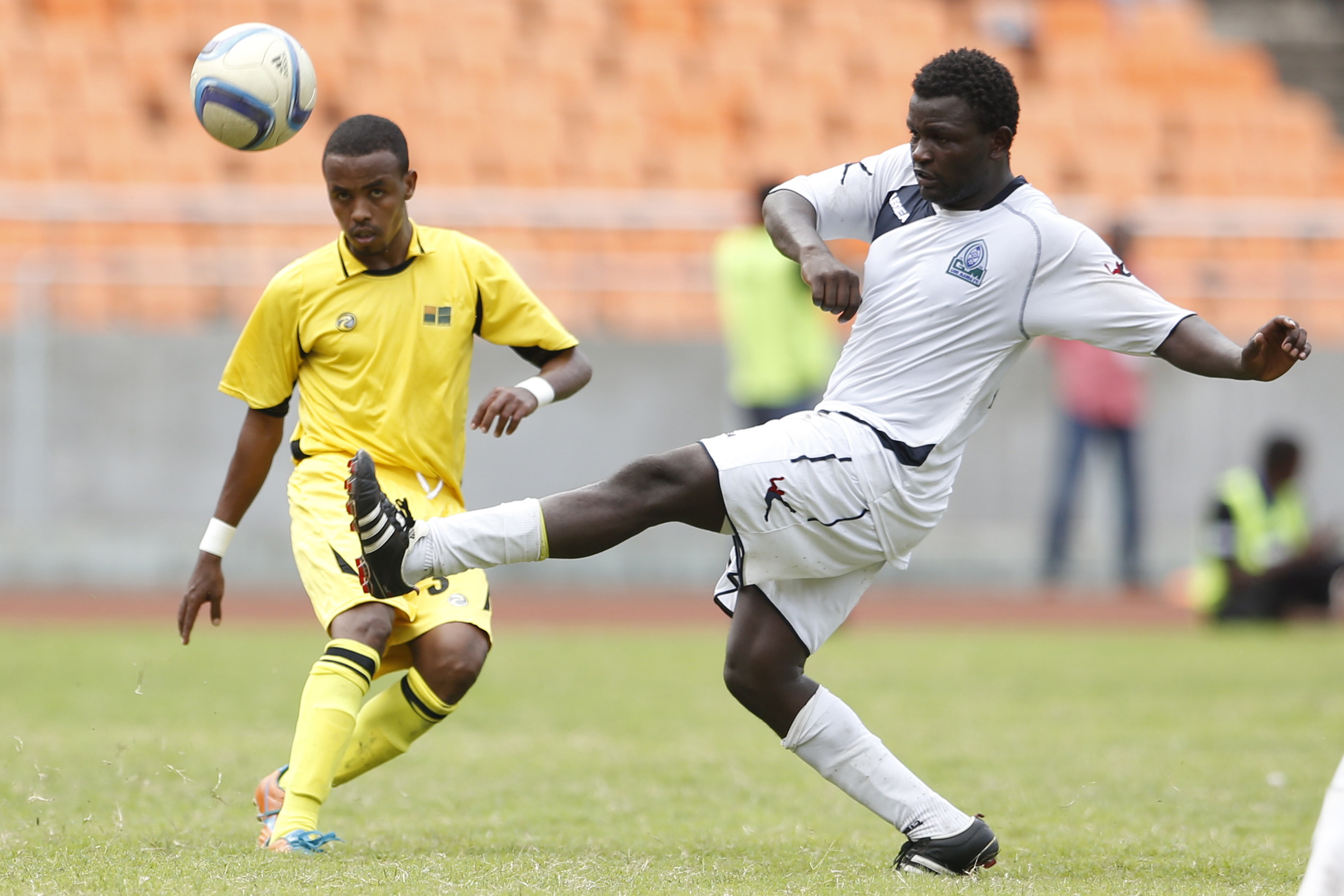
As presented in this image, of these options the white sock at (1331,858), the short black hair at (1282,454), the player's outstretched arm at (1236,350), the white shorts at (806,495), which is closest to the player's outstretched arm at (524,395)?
the white shorts at (806,495)

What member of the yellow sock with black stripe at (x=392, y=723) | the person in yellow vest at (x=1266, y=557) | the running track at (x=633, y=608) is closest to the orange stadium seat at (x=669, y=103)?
the running track at (x=633, y=608)

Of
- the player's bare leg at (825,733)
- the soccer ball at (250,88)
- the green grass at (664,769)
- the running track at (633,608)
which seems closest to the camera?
the green grass at (664,769)

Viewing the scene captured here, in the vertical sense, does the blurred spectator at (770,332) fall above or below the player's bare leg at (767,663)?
above

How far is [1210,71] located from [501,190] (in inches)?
337

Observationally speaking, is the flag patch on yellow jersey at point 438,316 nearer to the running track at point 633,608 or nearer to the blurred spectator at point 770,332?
the blurred spectator at point 770,332

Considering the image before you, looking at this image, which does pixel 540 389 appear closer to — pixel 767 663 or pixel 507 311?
pixel 507 311

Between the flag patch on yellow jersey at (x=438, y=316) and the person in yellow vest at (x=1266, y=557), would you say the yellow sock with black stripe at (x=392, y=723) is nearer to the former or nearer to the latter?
the flag patch on yellow jersey at (x=438, y=316)

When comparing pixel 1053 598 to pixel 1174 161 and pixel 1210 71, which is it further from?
pixel 1210 71

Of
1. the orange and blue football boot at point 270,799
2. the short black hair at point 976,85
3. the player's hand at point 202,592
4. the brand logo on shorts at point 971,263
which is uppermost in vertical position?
the short black hair at point 976,85

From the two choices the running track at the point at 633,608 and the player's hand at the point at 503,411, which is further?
the running track at the point at 633,608

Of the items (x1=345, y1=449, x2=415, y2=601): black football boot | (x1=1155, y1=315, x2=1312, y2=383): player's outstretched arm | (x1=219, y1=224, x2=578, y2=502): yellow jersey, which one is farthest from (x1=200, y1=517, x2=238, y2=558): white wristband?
(x1=1155, y1=315, x2=1312, y2=383): player's outstretched arm

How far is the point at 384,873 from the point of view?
4031mm

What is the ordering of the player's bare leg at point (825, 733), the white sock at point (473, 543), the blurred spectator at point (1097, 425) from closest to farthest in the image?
the white sock at point (473, 543) < the player's bare leg at point (825, 733) < the blurred spectator at point (1097, 425)

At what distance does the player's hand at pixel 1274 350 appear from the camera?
4.03 metres
